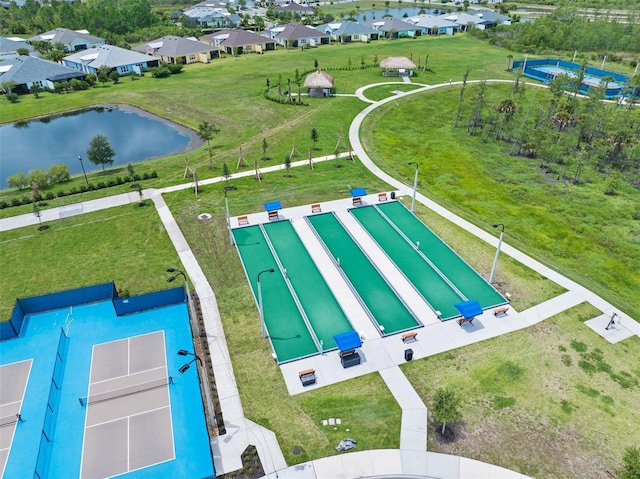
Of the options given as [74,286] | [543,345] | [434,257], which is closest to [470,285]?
[434,257]

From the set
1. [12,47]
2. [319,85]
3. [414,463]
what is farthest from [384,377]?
[12,47]

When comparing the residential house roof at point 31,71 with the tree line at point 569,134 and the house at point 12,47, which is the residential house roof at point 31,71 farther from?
the tree line at point 569,134

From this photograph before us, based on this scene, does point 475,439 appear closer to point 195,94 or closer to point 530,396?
point 530,396

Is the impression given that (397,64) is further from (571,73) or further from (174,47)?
(174,47)

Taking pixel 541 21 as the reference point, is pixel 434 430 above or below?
below

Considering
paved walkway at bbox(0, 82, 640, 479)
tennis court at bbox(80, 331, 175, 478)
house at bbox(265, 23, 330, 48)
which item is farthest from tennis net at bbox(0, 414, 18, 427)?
house at bbox(265, 23, 330, 48)

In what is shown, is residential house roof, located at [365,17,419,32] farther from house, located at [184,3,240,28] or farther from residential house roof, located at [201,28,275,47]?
house, located at [184,3,240,28]
